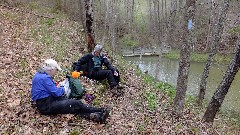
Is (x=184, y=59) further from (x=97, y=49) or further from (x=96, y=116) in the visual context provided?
(x=96, y=116)

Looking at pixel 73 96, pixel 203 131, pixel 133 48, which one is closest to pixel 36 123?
pixel 73 96

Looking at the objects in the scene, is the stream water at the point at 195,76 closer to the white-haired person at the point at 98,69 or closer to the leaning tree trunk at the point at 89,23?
the leaning tree trunk at the point at 89,23

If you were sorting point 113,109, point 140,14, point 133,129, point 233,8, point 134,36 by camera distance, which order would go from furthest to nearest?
point 140,14
point 134,36
point 233,8
point 113,109
point 133,129

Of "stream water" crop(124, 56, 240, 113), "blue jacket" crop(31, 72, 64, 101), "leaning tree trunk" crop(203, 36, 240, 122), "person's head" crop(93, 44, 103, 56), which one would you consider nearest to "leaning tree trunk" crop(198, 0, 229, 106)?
"stream water" crop(124, 56, 240, 113)

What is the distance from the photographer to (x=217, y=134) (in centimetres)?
927

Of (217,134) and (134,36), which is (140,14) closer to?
(134,36)

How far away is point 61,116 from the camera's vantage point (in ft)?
22.7

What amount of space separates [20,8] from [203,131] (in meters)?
16.5

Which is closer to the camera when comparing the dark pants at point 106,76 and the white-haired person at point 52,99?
the white-haired person at point 52,99

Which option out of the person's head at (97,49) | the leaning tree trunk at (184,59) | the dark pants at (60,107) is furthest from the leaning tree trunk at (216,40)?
the dark pants at (60,107)

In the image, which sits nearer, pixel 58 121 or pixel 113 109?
pixel 58 121

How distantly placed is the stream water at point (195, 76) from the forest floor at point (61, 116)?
3967 millimetres

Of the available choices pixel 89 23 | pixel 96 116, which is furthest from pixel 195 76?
pixel 96 116

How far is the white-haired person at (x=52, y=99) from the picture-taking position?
6508mm
